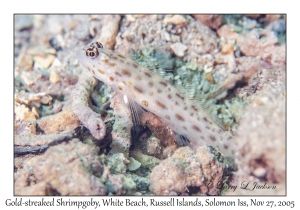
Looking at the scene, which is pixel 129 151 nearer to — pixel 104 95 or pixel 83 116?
pixel 83 116

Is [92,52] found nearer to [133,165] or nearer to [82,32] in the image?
[133,165]

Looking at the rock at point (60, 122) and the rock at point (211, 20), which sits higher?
the rock at point (211, 20)

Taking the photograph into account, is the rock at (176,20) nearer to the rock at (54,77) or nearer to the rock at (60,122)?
the rock at (54,77)

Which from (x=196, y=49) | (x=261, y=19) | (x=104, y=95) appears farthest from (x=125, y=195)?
(x=261, y=19)

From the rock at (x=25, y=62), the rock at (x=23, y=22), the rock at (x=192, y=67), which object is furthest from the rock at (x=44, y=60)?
the rock at (x=192, y=67)

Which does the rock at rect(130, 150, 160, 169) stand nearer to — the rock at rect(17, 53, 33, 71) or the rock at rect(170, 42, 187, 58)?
the rock at rect(170, 42, 187, 58)

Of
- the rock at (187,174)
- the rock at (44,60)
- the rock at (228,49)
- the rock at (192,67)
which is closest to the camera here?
the rock at (187,174)

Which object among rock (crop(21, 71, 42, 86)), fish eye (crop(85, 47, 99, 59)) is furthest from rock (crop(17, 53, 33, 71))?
fish eye (crop(85, 47, 99, 59))
